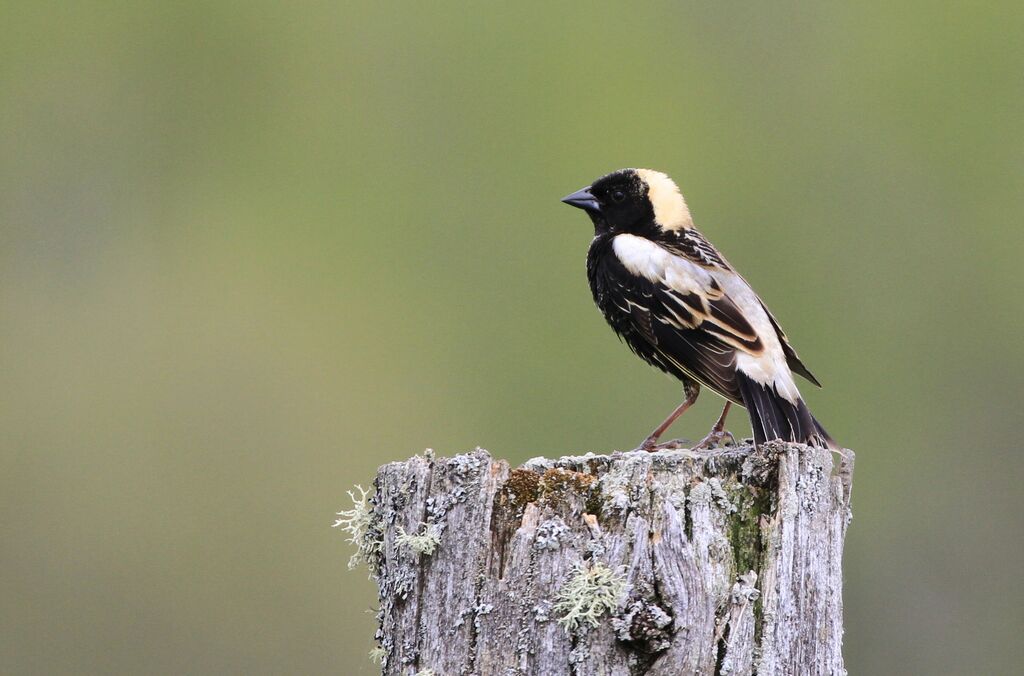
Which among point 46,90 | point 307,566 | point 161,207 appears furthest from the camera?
point 46,90

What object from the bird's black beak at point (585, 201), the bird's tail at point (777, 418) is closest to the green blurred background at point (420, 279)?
the bird's black beak at point (585, 201)

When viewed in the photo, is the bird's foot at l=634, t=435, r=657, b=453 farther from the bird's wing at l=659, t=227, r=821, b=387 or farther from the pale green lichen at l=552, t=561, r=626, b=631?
the pale green lichen at l=552, t=561, r=626, b=631

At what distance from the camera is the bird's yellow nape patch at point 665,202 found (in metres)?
6.07

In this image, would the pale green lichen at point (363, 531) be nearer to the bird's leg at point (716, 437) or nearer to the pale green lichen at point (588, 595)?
the pale green lichen at point (588, 595)

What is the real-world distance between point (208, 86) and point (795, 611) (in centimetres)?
2115

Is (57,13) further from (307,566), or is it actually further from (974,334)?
(974,334)

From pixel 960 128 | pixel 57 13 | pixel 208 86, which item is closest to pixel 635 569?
pixel 960 128

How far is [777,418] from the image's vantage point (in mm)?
Result: 4855

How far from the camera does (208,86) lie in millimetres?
22969

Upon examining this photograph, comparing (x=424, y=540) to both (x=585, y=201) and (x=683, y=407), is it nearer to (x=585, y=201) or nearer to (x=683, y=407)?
(x=683, y=407)

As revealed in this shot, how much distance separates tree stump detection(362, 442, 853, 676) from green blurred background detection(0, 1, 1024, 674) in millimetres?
7544

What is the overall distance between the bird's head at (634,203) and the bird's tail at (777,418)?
1.24 m

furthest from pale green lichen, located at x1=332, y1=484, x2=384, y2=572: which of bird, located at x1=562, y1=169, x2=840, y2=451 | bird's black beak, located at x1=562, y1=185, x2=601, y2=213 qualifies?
bird's black beak, located at x1=562, y1=185, x2=601, y2=213

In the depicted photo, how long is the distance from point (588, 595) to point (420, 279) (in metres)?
13.8
